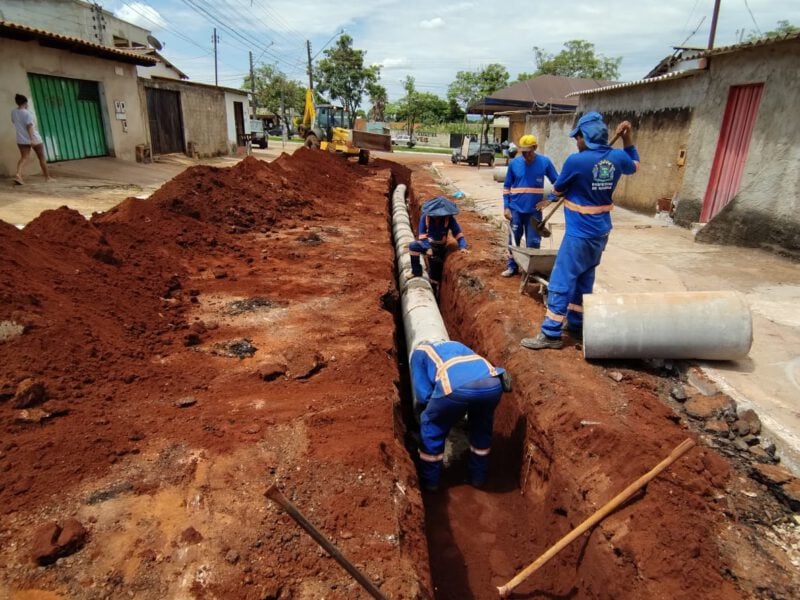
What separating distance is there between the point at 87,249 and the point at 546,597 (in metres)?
5.75

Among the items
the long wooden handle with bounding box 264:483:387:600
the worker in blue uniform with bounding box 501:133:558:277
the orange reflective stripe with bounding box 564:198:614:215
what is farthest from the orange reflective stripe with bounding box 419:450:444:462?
the worker in blue uniform with bounding box 501:133:558:277

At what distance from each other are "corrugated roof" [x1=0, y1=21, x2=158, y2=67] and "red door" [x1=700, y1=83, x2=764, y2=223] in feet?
47.1

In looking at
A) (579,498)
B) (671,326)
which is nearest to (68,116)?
(671,326)

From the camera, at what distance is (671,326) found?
419 cm

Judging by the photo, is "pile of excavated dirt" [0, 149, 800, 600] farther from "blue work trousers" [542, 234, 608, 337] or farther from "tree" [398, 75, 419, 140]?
"tree" [398, 75, 419, 140]

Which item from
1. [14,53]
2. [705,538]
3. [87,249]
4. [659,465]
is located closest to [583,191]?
[659,465]

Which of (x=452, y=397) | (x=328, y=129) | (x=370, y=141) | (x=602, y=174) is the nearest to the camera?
(x=452, y=397)

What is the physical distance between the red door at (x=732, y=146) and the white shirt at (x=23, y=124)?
13255 millimetres

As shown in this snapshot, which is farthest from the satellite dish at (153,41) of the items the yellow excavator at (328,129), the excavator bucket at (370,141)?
the excavator bucket at (370,141)

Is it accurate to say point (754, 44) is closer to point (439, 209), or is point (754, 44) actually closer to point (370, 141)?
point (439, 209)

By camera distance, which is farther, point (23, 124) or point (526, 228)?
point (23, 124)

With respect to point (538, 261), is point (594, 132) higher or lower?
higher

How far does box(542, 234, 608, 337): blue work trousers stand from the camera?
468 cm

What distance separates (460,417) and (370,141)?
20.9 meters
